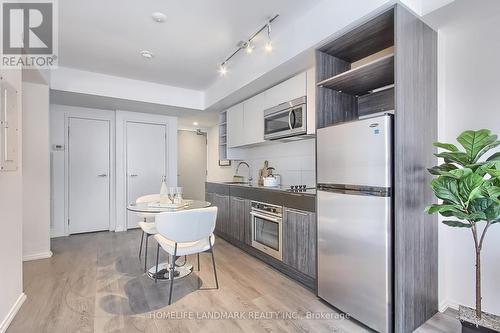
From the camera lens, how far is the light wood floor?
1.85 metres

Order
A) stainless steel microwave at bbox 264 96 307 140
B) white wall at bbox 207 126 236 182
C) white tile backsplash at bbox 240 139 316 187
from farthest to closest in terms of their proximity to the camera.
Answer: white wall at bbox 207 126 236 182 < white tile backsplash at bbox 240 139 316 187 < stainless steel microwave at bbox 264 96 307 140

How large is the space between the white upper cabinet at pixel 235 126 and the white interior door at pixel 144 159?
5.22 ft

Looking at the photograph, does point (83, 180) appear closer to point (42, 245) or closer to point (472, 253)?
point (42, 245)

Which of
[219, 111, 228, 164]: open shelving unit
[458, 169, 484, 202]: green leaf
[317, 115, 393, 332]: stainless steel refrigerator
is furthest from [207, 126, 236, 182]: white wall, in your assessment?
[458, 169, 484, 202]: green leaf

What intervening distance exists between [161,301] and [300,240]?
4.54ft

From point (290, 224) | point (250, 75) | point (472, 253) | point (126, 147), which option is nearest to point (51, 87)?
point (126, 147)

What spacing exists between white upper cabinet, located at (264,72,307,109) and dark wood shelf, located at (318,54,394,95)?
52cm

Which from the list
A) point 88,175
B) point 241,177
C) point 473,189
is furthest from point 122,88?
point 473,189

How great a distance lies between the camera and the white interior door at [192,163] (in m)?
6.20

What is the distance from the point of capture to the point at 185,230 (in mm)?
2156

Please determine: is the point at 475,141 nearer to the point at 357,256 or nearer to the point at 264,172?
the point at 357,256

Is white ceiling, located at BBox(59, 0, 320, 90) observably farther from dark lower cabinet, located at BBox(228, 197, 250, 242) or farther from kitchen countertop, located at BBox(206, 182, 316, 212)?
dark lower cabinet, located at BBox(228, 197, 250, 242)

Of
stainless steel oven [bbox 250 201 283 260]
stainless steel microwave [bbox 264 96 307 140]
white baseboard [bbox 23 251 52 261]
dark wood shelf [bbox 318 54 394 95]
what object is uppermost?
dark wood shelf [bbox 318 54 394 95]

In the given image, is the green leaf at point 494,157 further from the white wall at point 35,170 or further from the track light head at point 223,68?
the white wall at point 35,170
